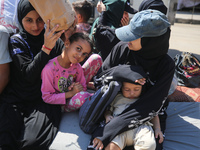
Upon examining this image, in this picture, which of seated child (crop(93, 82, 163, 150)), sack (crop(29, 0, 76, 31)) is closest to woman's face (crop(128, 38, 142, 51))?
A: seated child (crop(93, 82, 163, 150))

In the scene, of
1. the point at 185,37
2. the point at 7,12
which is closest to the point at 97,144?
the point at 7,12

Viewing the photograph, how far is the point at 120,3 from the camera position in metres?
3.13

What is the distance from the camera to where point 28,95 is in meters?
2.07

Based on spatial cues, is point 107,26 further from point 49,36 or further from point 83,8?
point 49,36

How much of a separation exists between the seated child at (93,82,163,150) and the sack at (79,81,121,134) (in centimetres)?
11

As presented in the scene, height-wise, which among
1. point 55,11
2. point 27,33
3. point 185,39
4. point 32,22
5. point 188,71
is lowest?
point 185,39

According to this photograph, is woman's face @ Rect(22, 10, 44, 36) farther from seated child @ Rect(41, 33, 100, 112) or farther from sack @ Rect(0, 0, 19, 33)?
sack @ Rect(0, 0, 19, 33)

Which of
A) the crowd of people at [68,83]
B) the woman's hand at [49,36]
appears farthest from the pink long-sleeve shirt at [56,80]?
the woman's hand at [49,36]

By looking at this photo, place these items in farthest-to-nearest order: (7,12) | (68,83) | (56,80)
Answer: (7,12) → (68,83) → (56,80)

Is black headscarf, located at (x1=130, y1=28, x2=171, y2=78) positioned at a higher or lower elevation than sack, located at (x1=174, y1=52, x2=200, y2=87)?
Answer: higher

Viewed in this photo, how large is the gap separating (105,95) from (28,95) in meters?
0.83

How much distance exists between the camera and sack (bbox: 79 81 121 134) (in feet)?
6.05

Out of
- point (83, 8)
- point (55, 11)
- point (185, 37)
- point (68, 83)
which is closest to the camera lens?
point (55, 11)

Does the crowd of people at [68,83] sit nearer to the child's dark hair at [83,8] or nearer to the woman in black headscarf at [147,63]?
the woman in black headscarf at [147,63]
